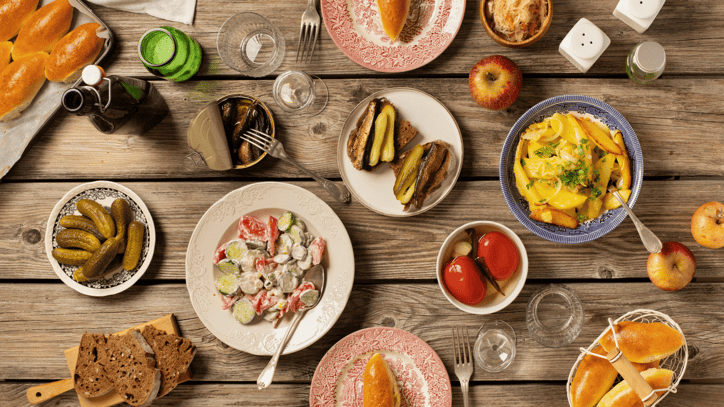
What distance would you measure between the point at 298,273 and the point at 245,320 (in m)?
0.26

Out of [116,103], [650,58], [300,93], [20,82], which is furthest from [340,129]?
[20,82]

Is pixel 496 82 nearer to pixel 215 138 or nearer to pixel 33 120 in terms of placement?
pixel 215 138

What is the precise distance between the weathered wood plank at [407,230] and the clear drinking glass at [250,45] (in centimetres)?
46

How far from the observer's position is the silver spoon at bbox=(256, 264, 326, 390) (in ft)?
5.32

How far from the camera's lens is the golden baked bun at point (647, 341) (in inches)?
59.7

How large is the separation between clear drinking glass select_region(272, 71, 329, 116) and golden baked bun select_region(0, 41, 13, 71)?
3.54 ft

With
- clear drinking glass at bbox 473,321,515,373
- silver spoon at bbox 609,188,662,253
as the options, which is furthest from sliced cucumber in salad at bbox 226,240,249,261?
silver spoon at bbox 609,188,662,253

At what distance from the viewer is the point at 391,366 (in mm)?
1681

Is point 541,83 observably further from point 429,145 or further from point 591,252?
point 591,252

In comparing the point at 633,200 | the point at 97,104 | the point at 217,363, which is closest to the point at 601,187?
the point at 633,200

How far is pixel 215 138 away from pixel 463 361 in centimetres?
125

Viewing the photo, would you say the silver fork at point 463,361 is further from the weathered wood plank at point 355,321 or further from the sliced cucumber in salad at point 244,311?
the sliced cucumber in salad at point 244,311

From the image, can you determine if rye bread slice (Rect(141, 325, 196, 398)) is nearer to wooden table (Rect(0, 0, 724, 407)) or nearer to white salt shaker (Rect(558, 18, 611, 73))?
wooden table (Rect(0, 0, 724, 407))

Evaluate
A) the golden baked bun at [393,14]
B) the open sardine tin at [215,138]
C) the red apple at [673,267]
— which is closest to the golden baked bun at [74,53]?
the open sardine tin at [215,138]
